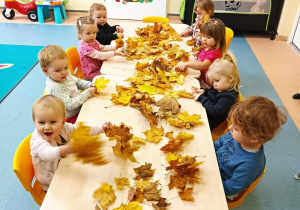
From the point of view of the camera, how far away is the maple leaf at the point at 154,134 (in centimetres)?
153

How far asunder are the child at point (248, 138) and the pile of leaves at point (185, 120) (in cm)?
26

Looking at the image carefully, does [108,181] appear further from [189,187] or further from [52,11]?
[52,11]

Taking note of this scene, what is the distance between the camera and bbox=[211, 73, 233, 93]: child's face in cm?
194

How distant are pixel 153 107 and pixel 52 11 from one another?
229 inches

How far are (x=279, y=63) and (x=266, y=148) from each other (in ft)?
8.21

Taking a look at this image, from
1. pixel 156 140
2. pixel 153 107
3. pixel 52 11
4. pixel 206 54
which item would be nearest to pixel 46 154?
pixel 156 140

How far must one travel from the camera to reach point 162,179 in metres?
1.30

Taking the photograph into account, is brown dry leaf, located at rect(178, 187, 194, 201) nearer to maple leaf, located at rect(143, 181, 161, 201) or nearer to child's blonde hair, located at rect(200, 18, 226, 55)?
maple leaf, located at rect(143, 181, 161, 201)

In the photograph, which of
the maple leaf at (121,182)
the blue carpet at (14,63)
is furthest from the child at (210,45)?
the blue carpet at (14,63)

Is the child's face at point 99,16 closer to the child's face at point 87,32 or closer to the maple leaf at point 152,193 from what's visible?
the child's face at point 87,32

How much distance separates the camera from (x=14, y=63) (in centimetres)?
429

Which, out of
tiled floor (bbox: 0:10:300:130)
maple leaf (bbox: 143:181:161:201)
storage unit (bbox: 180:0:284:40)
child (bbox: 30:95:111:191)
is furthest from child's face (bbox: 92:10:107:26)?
storage unit (bbox: 180:0:284:40)

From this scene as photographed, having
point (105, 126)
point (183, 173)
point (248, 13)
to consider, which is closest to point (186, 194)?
point (183, 173)

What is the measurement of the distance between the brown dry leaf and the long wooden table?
0.02 metres
